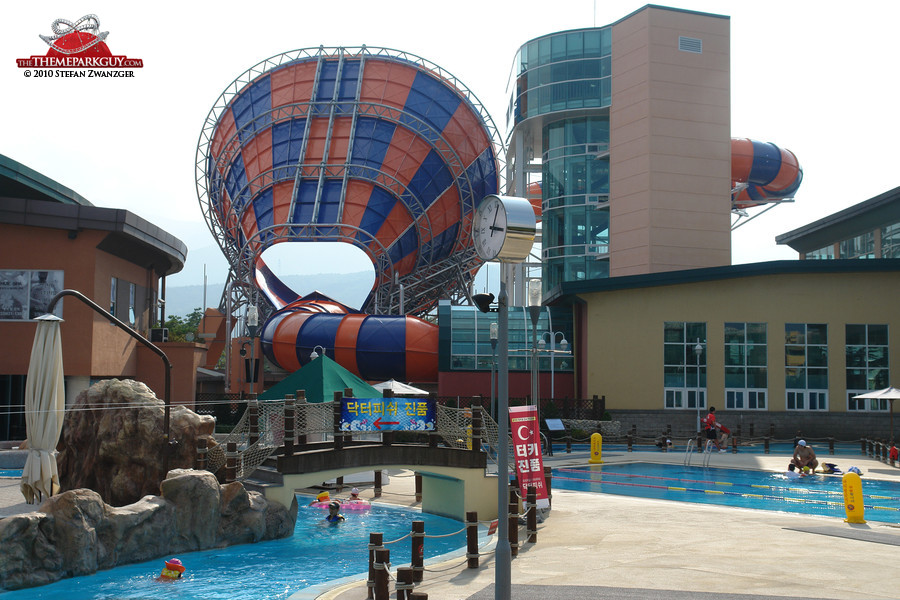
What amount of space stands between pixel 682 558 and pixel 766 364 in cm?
2976

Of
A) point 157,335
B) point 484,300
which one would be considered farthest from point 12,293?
point 484,300

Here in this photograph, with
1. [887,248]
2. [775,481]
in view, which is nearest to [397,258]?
[887,248]

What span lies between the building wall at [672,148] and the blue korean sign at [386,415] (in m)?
32.1

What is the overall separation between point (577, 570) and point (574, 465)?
1777 centimetres

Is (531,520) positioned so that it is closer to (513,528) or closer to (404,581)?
(513,528)

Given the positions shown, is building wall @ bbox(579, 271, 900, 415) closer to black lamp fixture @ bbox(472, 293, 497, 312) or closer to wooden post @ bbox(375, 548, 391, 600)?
wooden post @ bbox(375, 548, 391, 600)

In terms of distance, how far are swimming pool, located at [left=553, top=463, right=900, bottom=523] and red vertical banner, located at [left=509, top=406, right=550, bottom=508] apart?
6452 mm

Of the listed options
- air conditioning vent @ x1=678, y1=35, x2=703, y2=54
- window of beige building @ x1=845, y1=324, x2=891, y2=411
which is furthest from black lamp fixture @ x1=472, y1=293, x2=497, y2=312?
air conditioning vent @ x1=678, y1=35, x2=703, y2=54

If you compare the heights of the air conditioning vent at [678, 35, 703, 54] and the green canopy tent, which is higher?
the air conditioning vent at [678, 35, 703, 54]

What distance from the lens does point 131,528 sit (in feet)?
52.6

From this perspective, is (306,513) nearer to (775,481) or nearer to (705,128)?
(775,481)

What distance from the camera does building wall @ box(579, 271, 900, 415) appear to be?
4109 centimetres

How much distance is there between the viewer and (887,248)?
52469 millimetres

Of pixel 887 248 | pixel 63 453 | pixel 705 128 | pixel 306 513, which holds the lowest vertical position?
pixel 306 513
